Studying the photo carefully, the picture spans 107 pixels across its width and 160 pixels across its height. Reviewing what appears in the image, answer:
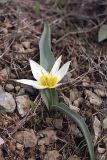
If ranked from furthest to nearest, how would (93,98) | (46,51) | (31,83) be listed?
(46,51), (93,98), (31,83)

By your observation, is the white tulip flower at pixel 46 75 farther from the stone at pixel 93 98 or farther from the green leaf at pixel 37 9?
the green leaf at pixel 37 9

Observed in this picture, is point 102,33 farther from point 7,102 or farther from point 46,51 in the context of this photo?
point 7,102

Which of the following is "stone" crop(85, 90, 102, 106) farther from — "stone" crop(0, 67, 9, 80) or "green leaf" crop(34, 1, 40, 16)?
"green leaf" crop(34, 1, 40, 16)

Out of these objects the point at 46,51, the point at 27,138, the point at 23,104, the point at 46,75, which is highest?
the point at 46,51

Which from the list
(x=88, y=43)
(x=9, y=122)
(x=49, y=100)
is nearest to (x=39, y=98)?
(x=49, y=100)

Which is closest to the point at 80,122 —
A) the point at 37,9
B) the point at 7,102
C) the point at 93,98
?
the point at 93,98

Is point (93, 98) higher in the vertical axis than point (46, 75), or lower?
lower
